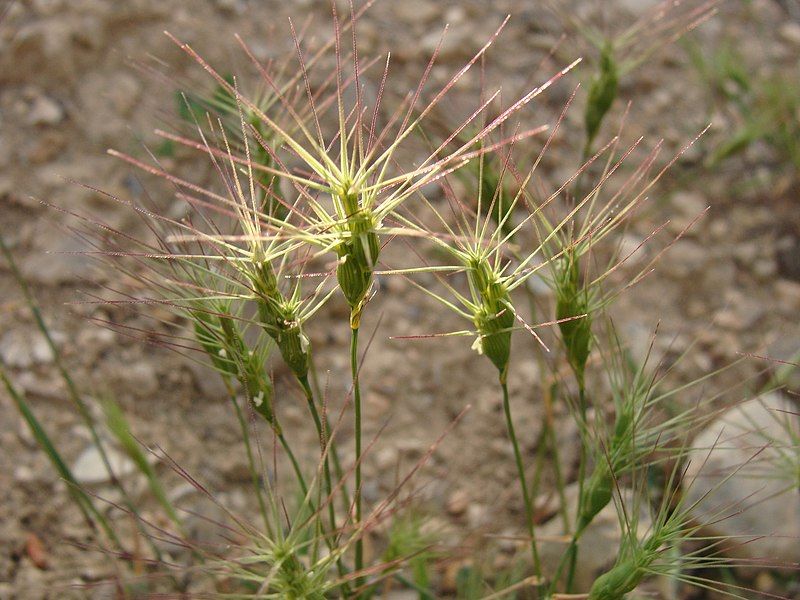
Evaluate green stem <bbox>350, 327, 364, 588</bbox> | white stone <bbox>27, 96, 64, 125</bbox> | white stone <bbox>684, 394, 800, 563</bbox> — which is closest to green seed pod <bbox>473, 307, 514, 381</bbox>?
green stem <bbox>350, 327, 364, 588</bbox>

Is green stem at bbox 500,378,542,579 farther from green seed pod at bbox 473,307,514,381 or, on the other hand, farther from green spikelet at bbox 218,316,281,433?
green spikelet at bbox 218,316,281,433

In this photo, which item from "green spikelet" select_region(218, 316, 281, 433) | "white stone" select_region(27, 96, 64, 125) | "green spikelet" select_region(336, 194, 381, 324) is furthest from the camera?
"white stone" select_region(27, 96, 64, 125)

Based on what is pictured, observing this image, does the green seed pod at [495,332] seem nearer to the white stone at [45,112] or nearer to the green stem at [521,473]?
the green stem at [521,473]

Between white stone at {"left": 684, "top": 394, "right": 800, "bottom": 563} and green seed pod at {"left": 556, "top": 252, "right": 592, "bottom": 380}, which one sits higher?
green seed pod at {"left": 556, "top": 252, "right": 592, "bottom": 380}

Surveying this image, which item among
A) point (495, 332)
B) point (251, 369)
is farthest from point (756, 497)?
point (251, 369)

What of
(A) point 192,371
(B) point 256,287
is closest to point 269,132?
(B) point 256,287

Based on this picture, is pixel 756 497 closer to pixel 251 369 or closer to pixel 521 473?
pixel 521 473
